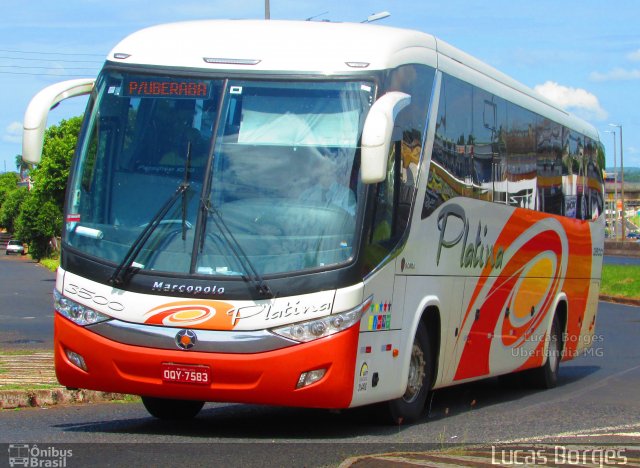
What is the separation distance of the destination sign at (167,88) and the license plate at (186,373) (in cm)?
222

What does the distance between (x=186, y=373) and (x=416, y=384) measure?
2684mm

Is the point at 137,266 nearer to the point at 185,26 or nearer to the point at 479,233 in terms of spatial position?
the point at 185,26

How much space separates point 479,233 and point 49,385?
493cm

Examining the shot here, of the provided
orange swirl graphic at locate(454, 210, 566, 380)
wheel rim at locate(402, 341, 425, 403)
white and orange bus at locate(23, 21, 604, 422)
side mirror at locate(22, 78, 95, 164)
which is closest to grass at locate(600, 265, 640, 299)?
orange swirl graphic at locate(454, 210, 566, 380)

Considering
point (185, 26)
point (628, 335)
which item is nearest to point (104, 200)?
point (185, 26)

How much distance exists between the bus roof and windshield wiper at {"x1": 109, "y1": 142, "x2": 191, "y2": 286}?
1.12m

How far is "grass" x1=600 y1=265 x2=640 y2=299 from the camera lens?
4069 centimetres

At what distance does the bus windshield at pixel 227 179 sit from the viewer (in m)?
9.10

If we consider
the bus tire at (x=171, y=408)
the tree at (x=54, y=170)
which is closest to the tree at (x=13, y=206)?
the tree at (x=54, y=170)

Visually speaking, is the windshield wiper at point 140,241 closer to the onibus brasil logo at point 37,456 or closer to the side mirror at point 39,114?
the side mirror at point 39,114

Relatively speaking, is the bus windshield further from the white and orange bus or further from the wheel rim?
the wheel rim

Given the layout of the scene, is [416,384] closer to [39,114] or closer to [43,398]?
[43,398]

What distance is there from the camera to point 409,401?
34.9ft

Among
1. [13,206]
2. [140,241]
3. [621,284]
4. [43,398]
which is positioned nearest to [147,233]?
[140,241]
